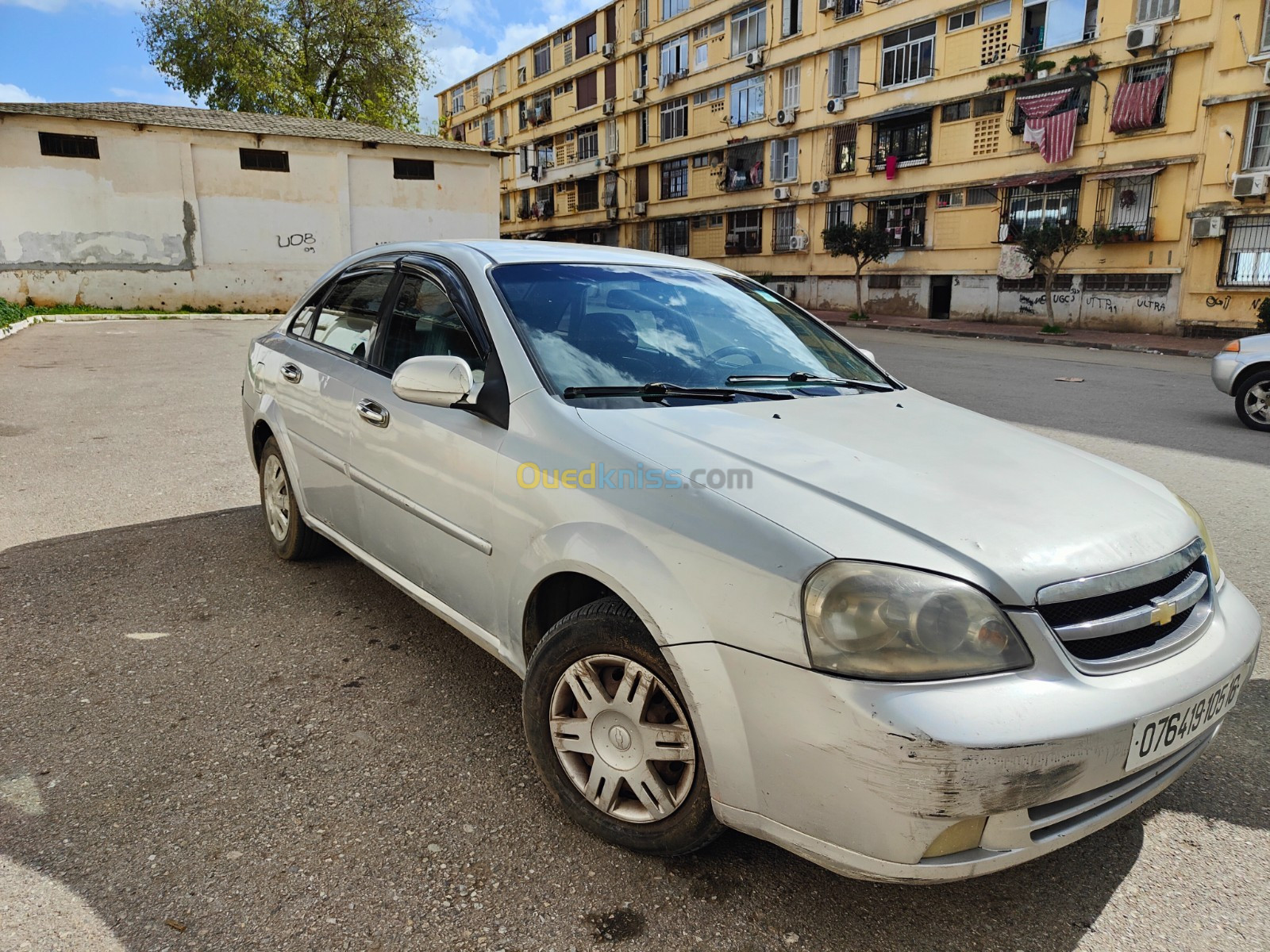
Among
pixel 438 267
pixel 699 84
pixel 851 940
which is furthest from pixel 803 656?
pixel 699 84

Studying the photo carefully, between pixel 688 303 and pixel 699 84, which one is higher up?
pixel 699 84

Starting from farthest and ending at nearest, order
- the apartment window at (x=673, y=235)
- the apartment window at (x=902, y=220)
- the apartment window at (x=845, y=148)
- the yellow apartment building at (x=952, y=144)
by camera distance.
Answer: the apartment window at (x=673, y=235) → the apartment window at (x=845, y=148) → the apartment window at (x=902, y=220) → the yellow apartment building at (x=952, y=144)

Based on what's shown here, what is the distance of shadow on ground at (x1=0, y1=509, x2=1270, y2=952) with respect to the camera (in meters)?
2.02

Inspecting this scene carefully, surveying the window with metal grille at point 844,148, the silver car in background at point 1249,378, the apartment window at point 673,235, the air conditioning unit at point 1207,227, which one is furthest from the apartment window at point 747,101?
the silver car in background at point 1249,378

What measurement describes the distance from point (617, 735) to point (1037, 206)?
28169 millimetres

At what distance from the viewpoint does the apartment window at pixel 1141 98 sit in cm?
2284

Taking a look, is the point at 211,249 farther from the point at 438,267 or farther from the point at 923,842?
the point at 923,842

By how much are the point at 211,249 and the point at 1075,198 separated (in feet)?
81.4

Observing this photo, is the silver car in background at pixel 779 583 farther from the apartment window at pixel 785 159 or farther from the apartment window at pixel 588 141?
the apartment window at pixel 588 141

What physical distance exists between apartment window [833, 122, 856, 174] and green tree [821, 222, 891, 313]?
2663 mm

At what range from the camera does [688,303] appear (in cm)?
326

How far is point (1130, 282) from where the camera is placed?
79.3 feet

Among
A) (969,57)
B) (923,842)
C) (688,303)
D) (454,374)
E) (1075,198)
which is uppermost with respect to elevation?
(969,57)

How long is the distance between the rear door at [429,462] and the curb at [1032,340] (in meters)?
20.4
